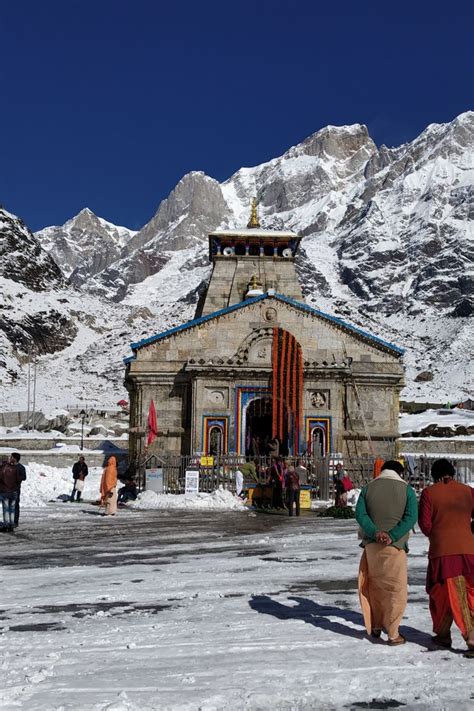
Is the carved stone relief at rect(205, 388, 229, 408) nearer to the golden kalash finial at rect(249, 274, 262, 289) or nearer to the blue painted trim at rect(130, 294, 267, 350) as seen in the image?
the blue painted trim at rect(130, 294, 267, 350)

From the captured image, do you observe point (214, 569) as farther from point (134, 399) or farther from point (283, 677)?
point (134, 399)

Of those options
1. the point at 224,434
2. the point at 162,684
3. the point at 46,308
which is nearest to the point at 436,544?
the point at 162,684

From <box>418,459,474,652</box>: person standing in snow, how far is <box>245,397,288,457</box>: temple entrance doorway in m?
23.3

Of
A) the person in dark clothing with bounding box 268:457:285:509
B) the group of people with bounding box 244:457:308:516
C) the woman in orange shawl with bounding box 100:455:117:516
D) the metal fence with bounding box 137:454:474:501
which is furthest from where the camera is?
the metal fence with bounding box 137:454:474:501

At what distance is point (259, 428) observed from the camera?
117ft

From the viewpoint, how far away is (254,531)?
1702cm

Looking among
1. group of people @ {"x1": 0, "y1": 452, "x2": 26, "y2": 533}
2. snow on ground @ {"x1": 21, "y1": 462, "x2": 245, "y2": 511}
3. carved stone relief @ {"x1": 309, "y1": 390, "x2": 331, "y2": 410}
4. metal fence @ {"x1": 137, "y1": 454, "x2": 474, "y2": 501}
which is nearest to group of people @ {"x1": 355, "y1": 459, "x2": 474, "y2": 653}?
group of people @ {"x1": 0, "y1": 452, "x2": 26, "y2": 533}

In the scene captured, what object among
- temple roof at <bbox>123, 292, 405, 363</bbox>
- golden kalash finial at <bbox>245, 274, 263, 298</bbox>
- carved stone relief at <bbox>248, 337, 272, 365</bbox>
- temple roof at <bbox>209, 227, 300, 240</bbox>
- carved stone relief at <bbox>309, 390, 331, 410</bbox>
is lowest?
carved stone relief at <bbox>309, 390, 331, 410</bbox>

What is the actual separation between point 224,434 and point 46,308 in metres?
110

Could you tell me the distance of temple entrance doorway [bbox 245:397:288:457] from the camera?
31875mm

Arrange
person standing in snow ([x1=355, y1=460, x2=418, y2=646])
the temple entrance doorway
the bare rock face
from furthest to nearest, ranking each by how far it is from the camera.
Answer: the bare rock face
the temple entrance doorway
person standing in snow ([x1=355, y1=460, x2=418, y2=646])

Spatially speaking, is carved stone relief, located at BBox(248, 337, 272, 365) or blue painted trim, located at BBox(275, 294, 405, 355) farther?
blue painted trim, located at BBox(275, 294, 405, 355)

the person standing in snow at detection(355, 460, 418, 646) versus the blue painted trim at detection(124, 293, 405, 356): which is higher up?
the blue painted trim at detection(124, 293, 405, 356)

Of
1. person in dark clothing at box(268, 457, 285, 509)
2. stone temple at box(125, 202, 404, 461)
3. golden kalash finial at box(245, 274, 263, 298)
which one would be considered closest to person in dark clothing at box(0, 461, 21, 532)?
person in dark clothing at box(268, 457, 285, 509)
